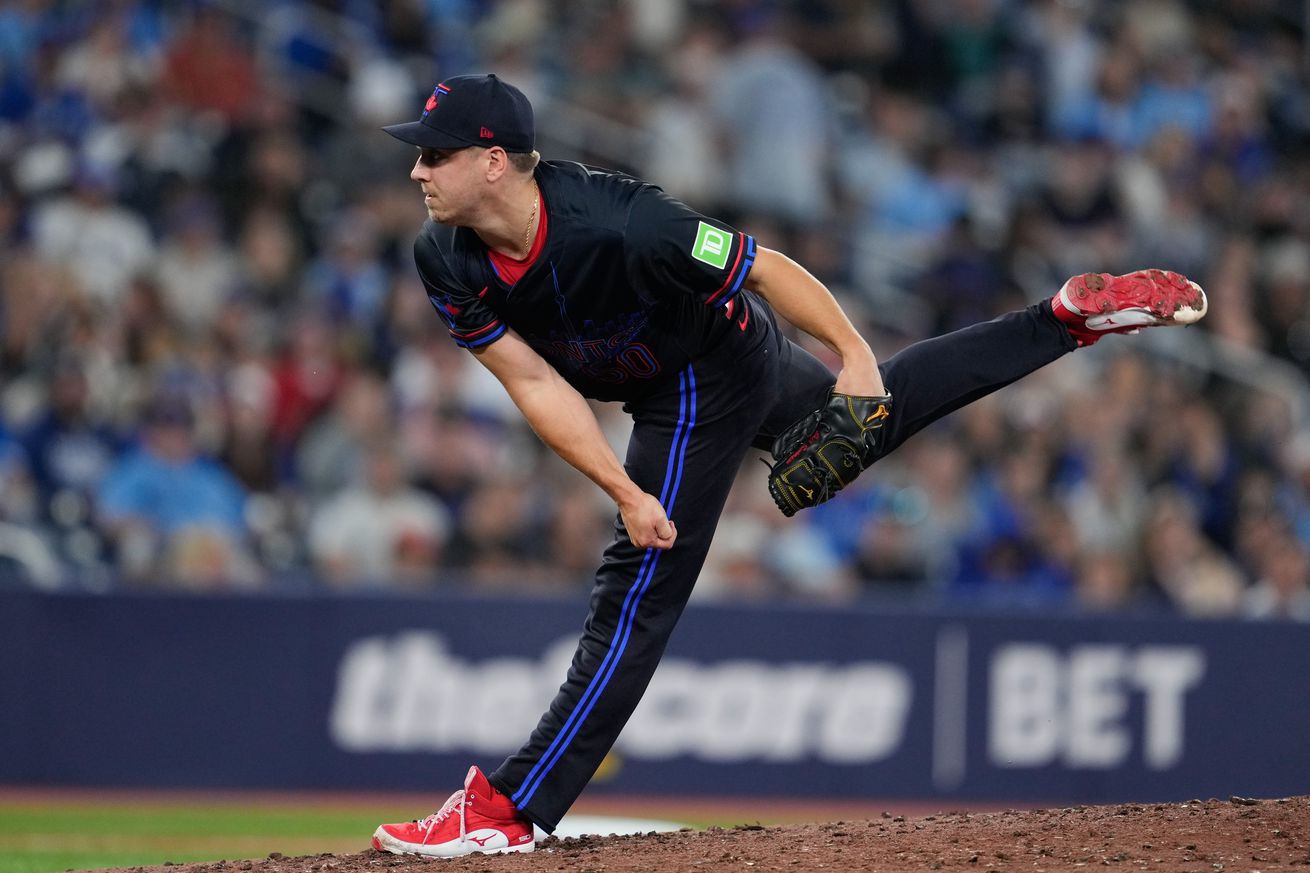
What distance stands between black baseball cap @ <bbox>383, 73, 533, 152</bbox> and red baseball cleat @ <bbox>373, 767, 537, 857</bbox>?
75.2 inches

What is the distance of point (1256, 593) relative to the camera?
37.4ft

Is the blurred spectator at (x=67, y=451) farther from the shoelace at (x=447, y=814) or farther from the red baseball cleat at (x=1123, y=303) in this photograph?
the red baseball cleat at (x=1123, y=303)

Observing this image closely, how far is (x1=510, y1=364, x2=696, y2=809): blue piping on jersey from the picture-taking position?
5406 millimetres

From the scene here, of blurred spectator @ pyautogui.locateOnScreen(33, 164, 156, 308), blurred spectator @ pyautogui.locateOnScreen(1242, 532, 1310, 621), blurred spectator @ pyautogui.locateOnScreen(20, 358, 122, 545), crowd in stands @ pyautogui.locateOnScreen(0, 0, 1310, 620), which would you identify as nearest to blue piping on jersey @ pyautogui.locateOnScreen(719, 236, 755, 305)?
crowd in stands @ pyautogui.locateOnScreen(0, 0, 1310, 620)

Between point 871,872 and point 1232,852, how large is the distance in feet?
3.43

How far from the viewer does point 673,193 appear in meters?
12.4

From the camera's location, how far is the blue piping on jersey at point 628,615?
213 inches

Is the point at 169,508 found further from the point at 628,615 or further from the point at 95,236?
the point at 628,615

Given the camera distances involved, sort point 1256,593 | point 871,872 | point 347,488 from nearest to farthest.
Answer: point 871,872
point 347,488
point 1256,593

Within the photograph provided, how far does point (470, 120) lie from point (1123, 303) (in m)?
2.21

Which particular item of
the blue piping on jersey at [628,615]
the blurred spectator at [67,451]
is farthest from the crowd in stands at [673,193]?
the blue piping on jersey at [628,615]

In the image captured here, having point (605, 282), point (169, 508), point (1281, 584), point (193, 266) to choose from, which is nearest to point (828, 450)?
point (605, 282)

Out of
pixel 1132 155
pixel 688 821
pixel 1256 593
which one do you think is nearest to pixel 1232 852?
pixel 688 821

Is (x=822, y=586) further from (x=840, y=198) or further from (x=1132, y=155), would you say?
(x=1132, y=155)
